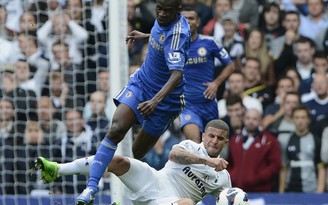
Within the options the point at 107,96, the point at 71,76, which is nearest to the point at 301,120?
the point at 107,96

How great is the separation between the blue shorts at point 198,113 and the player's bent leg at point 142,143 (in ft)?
3.88

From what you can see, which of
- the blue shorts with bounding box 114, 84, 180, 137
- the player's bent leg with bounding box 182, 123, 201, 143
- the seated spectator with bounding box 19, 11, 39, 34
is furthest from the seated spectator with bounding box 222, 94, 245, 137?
the blue shorts with bounding box 114, 84, 180, 137

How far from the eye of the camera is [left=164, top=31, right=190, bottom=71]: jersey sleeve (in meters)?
9.51

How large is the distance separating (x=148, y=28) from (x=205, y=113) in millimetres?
3710

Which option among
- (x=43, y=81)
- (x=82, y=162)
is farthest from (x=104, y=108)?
(x=82, y=162)

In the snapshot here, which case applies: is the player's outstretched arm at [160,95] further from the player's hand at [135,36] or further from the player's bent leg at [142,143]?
the player's hand at [135,36]

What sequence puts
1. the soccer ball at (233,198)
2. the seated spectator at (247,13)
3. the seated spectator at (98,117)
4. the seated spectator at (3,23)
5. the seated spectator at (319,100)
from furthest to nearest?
the seated spectator at (247,13), the seated spectator at (3,23), the seated spectator at (319,100), the seated spectator at (98,117), the soccer ball at (233,198)

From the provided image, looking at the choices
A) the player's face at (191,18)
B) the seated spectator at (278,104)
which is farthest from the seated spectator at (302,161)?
the player's face at (191,18)

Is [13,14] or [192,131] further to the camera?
[13,14]

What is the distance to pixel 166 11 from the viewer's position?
31.5 ft

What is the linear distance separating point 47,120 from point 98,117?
88 centimetres

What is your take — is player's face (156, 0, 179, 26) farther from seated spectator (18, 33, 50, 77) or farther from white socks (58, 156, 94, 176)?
seated spectator (18, 33, 50, 77)

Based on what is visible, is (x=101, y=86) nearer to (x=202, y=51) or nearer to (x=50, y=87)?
(x=50, y=87)

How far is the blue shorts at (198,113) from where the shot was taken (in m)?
11.5
